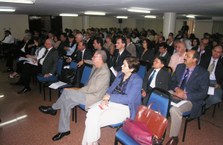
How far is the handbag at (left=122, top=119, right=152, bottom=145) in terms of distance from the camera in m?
2.10

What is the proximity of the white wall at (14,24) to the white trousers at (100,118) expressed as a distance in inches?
436

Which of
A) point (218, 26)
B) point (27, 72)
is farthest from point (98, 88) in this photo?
point (218, 26)

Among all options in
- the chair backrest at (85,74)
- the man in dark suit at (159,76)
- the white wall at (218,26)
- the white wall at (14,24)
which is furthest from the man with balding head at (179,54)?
the white wall at (218,26)

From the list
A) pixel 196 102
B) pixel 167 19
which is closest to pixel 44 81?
pixel 196 102

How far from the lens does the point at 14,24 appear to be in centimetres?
1220

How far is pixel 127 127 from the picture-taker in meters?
2.33

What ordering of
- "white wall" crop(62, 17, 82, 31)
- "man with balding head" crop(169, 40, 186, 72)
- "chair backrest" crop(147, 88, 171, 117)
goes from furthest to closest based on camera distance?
1. "white wall" crop(62, 17, 82, 31)
2. "man with balding head" crop(169, 40, 186, 72)
3. "chair backrest" crop(147, 88, 171, 117)

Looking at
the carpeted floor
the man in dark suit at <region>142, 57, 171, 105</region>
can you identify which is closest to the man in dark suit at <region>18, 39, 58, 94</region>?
the carpeted floor

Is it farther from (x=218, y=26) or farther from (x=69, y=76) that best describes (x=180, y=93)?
(x=218, y=26)

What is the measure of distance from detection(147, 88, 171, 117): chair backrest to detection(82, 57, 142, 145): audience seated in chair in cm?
21

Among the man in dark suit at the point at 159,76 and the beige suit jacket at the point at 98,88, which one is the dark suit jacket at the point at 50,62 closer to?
the beige suit jacket at the point at 98,88

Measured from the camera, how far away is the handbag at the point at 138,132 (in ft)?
6.90

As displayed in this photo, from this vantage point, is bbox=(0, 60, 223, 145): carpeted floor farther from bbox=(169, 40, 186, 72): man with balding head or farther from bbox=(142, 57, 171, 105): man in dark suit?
bbox=(169, 40, 186, 72): man with balding head

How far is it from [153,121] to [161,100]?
0.37m
